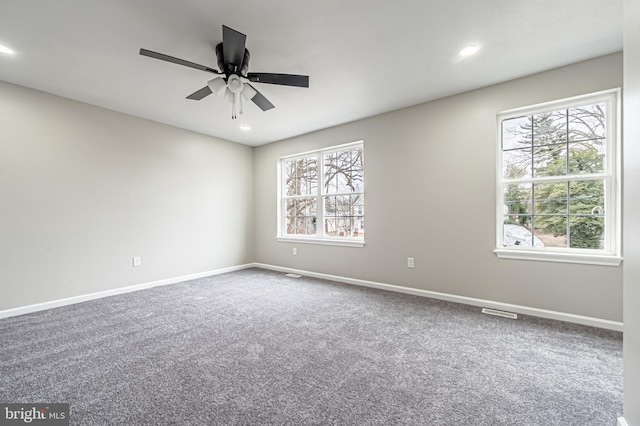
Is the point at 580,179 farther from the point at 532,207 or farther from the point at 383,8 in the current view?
the point at 383,8

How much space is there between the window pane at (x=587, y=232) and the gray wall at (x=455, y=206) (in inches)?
9.3

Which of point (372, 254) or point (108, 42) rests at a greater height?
point (108, 42)

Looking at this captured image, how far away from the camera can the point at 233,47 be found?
192 centimetres

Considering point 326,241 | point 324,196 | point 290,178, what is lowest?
point 326,241

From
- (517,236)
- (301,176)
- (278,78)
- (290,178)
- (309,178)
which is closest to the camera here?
(278,78)

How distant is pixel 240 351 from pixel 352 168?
313cm

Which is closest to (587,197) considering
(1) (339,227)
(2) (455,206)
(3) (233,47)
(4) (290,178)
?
(2) (455,206)

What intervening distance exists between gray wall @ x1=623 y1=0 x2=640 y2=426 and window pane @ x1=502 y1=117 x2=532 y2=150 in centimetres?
189

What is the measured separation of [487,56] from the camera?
245 centimetres

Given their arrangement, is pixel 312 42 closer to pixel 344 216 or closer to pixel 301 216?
pixel 344 216

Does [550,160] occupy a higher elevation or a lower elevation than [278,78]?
lower

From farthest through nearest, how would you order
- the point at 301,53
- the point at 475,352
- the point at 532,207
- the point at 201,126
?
the point at 201,126 < the point at 532,207 < the point at 301,53 < the point at 475,352

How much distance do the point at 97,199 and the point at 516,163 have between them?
5.26 m

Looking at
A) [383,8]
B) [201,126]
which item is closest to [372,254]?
[383,8]
